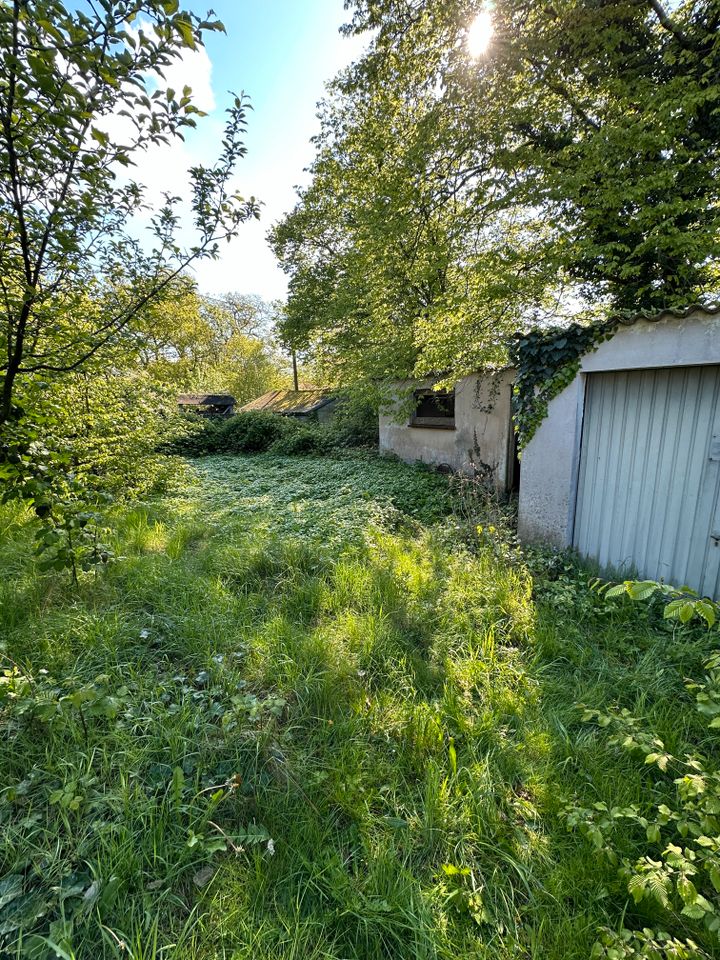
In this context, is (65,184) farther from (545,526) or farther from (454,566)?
(545,526)

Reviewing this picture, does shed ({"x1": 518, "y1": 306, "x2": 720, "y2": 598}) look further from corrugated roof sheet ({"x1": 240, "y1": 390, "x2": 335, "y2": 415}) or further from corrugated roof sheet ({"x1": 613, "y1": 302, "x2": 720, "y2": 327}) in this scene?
corrugated roof sheet ({"x1": 240, "y1": 390, "x2": 335, "y2": 415})

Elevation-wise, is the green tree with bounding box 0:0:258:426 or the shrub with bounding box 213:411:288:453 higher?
the green tree with bounding box 0:0:258:426

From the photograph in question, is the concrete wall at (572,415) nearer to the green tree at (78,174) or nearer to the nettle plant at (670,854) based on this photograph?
the nettle plant at (670,854)

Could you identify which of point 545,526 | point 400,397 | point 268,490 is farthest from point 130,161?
point 400,397

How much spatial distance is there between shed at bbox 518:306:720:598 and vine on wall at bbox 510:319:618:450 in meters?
0.08

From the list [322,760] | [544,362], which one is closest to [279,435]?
[544,362]

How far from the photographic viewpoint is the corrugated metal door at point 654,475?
3.30 metres

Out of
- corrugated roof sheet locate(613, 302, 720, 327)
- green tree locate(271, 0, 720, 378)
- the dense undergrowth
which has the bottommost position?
the dense undergrowth

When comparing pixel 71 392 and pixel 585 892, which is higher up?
pixel 71 392

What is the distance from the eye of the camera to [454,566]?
3.85m

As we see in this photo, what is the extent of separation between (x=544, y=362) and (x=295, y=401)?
1789 centimetres

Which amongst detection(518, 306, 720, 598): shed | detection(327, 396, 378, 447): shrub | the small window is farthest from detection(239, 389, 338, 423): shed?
detection(518, 306, 720, 598): shed

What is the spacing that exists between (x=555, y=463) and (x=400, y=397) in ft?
17.7

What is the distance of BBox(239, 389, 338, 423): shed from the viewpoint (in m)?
19.1
